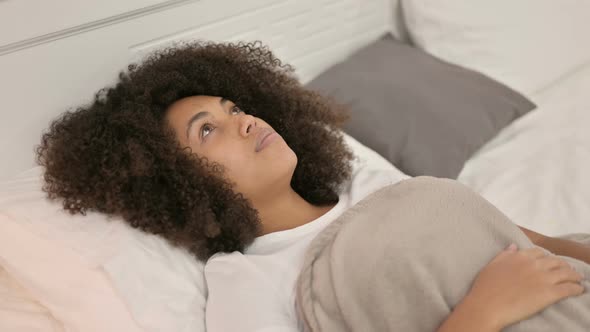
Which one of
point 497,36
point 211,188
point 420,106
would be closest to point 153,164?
point 211,188

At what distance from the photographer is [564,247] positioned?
1.11 meters

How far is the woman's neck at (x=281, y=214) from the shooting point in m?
1.15

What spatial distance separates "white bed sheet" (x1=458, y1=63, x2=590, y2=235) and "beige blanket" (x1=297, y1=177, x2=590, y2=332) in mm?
409

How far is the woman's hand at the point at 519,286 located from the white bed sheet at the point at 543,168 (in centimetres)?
45

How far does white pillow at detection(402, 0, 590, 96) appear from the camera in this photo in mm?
1792

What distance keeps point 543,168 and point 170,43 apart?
3.42 feet

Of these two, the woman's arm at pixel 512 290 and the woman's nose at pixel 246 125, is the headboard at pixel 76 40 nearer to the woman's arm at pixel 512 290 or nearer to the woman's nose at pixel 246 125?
the woman's nose at pixel 246 125

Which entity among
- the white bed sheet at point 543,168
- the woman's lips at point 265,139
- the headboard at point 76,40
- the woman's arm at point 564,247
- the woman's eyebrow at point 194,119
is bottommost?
the white bed sheet at point 543,168

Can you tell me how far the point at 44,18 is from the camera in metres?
1.13

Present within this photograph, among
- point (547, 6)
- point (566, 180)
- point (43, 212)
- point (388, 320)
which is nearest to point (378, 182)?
point (388, 320)

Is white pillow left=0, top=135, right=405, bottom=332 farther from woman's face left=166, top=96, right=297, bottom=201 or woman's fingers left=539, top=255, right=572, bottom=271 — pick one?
woman's fingers left=539, top=255, right=572, bottom=271

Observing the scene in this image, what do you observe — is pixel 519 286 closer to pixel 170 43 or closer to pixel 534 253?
pixel 534 253

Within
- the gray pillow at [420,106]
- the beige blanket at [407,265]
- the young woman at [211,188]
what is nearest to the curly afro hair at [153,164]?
the young woman at [211,188]

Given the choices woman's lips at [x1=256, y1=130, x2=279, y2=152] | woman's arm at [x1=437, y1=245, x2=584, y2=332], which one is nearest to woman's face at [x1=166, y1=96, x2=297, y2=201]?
woman's lips at [x1=256, y1=130, x2=279, y2=152]
